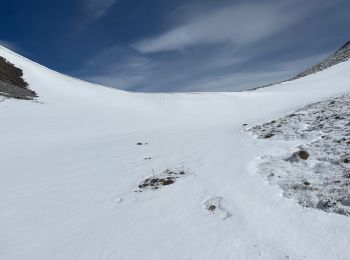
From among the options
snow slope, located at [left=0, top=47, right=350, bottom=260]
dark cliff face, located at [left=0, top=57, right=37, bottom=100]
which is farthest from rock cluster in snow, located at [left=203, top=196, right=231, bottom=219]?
dark cliff face, located at [left=0, top=57, right=37, bottom=100]

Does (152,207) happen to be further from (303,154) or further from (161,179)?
(303,154)

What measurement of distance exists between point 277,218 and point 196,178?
3141 millimetres

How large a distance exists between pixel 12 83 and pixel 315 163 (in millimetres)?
33595

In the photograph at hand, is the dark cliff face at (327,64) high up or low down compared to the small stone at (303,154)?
up

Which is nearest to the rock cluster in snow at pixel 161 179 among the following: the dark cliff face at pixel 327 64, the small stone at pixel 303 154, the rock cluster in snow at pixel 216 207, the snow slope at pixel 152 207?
the snow slope at pixel 152 207

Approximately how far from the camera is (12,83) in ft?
→ 116

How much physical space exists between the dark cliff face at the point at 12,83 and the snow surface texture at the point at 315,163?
24.2 metres

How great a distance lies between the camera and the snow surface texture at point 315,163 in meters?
6.98

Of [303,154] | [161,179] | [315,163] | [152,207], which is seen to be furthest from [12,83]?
[315,163]

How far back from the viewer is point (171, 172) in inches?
402

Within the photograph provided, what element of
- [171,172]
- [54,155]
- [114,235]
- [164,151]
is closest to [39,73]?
[54,155]

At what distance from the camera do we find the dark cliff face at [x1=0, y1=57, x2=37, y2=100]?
30.9 meters

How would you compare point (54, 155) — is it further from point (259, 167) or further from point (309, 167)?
point (309, 167)

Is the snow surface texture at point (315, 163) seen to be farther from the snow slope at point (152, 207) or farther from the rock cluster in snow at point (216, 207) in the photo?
the rock cluster in snow at point (216, 207)
